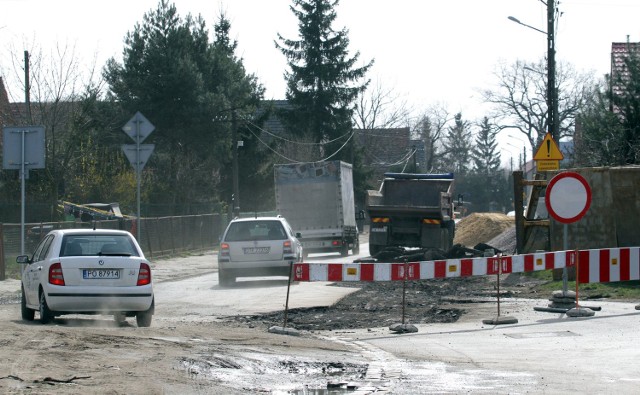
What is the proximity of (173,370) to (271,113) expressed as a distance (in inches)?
2124

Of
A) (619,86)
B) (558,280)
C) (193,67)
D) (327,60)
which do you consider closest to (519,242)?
(558,280)

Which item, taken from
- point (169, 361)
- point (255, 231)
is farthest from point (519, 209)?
point (169, 361)

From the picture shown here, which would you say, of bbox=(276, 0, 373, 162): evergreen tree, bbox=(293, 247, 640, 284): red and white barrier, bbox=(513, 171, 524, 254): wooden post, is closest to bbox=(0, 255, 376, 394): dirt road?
bbox=(293, 247, 640, 284): red and white barrier

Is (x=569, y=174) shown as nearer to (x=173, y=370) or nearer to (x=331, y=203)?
(x=173, y=370)

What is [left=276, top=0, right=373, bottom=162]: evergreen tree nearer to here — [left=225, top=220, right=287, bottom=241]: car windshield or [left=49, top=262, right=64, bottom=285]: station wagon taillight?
[left=225, top=220, right=287, bottom=241]: car windshield

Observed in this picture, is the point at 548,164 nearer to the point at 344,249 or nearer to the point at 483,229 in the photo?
the point at 344,249

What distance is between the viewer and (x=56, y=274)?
13461mm

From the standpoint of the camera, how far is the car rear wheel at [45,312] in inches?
533

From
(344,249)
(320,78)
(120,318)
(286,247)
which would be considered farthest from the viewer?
(320,78)

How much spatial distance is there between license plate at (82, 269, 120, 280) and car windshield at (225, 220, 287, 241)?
9074 millimetres

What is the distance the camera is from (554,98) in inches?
1138

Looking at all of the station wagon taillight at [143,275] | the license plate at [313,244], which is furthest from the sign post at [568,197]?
the license plate at [313,244]

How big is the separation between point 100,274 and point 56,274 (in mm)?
598

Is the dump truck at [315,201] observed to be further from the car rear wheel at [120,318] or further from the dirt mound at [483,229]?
the car rear wheel at [120,318]
